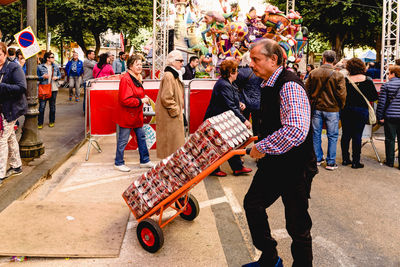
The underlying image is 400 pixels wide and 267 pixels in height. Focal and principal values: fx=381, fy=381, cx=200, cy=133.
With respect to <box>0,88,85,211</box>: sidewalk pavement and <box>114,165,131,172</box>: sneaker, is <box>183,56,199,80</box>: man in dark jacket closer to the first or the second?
<box>0,88,85,211</box>: sidewalk pavement

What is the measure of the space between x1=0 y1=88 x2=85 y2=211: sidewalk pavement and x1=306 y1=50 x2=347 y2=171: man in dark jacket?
436 cm

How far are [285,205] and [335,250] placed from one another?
1133 millimetres

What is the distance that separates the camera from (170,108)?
214 inches

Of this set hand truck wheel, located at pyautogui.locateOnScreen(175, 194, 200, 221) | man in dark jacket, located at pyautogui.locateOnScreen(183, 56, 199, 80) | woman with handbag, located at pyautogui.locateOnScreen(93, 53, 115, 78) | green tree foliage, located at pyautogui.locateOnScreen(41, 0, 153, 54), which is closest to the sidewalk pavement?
woman with handbag, located at pyautogui.locateOnScreen(93, 53, 115, 78)

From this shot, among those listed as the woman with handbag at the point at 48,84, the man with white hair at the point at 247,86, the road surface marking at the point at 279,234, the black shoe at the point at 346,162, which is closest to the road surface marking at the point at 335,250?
the road surface marking at the point at 279,234

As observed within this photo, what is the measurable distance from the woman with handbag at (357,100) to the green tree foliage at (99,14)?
19.3m

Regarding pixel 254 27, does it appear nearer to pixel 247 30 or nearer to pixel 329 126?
pixel 247 30

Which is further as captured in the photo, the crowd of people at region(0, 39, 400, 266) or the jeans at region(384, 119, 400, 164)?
the jeans at region(384, 119, 400, 164)

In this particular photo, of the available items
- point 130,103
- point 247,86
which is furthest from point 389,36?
point 130,103

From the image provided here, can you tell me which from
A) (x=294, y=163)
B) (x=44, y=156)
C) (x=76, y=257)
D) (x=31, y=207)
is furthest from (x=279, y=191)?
(x=44, y=156)

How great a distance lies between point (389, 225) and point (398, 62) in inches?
142

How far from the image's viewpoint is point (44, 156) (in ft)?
21.1

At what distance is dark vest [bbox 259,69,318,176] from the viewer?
2580 millimetres

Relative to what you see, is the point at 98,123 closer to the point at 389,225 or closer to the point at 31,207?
the point at 31,207
